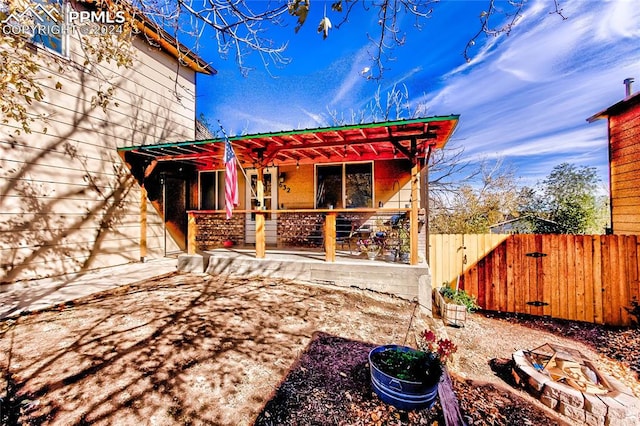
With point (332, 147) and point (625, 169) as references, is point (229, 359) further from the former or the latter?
point (625, 169)

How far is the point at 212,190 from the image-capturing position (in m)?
8.90

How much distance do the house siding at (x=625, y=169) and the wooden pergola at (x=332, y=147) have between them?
5.10 meters

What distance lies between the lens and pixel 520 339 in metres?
4.82

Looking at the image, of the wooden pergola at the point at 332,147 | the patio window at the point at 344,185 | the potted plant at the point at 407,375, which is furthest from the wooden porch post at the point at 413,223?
the potted plant at the point at 407,375

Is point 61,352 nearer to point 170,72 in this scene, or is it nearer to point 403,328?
point 403,328

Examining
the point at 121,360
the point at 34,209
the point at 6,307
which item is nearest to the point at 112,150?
the point at 34,209

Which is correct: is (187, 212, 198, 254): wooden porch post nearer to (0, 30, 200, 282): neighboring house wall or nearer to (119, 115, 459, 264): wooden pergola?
(119, 115, 459, 264): wooden pergola

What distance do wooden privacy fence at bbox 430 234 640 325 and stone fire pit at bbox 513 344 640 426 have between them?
216cm

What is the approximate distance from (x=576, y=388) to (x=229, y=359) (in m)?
3.95

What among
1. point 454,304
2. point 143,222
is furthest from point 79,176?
point 454,304

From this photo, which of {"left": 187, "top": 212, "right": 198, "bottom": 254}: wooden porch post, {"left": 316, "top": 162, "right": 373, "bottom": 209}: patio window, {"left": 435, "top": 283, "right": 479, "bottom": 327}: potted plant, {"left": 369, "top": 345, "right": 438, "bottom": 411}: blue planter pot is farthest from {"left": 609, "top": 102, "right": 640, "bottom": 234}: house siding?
{"left": 187, "top": 212, "right": 198, "bottom": 254}: wooden porch post

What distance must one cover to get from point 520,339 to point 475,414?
10.2ft

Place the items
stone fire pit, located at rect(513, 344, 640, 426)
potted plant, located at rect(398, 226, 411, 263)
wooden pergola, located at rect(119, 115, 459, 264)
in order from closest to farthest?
stone fire pit, located at rect(513, 344, 640, 426)
wooden pergola, located at rect(119, 115, 459, 264)
potted plant, located at rect(398, 226, 411, 263)

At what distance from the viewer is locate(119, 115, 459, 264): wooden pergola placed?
5.02 meters
